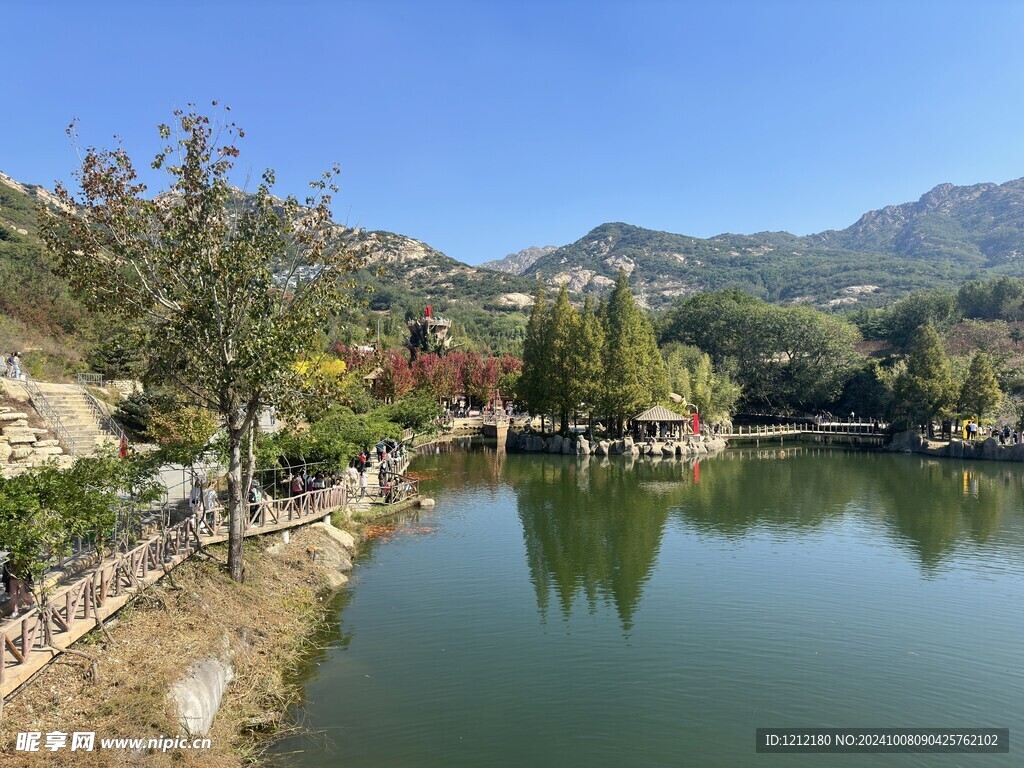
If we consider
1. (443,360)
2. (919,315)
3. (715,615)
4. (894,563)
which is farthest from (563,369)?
(919,315)

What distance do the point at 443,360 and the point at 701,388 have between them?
964 inches

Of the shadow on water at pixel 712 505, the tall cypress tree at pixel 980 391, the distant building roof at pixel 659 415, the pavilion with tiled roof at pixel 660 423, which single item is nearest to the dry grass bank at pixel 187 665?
the shadow on water at pixel 712 505

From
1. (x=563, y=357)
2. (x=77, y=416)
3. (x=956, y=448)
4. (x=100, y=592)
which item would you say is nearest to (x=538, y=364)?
(x=563, y=357)

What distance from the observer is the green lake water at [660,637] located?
9.67 metres

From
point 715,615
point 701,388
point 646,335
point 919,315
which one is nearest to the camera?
point 715,615

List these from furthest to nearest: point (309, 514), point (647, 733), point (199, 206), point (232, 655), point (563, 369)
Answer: point (563, 369) → point (309, 514) → point (199, 206) → point (232, 655) → point (647, 733)

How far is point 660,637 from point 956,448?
44.9 meters

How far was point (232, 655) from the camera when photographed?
34.9 feet

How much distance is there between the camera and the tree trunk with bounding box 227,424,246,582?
12898 millimetres

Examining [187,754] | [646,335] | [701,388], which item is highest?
[646,335]

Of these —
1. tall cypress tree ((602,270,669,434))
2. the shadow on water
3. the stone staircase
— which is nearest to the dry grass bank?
the shadow on water

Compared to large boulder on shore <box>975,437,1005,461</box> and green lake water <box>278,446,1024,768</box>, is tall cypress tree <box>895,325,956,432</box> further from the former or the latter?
green lake water <box>278,446,1024,768</box>

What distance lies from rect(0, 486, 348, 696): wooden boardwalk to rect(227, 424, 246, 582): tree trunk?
78 cm

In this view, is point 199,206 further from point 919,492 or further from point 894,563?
point 919,492
